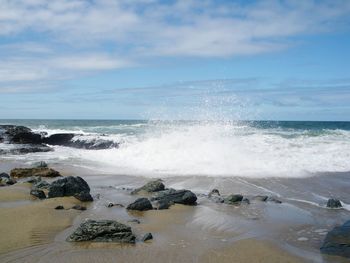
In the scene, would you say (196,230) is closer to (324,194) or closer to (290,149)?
(324,194)

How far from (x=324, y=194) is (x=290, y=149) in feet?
31.6

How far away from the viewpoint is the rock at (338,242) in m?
5.50

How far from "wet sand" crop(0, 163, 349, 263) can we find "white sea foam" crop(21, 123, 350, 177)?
491cm

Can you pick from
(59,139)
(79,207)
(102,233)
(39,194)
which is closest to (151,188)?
(79,207)

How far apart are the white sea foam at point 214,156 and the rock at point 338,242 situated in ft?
21.2

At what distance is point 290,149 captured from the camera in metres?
19.7

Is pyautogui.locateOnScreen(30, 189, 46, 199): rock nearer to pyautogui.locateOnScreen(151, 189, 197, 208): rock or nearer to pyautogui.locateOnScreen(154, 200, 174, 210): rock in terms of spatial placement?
pyautogui.locateOnScreen(151, 189, 197, 208): rock

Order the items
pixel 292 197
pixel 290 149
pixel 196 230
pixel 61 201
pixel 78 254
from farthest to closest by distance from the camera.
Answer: pixel 290 149 < pixel 292 197 < pixel 61 201 < pixel 196 230 < pixel 78 254

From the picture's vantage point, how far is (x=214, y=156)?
1598 centimetres

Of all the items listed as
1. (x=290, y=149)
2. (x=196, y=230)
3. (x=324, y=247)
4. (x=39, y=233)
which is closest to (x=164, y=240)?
(x=196, y=230)

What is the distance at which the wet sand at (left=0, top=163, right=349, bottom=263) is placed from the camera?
529 centimetres

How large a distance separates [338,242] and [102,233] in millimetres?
3364

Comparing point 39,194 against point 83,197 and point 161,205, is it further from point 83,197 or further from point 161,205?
point 161,205

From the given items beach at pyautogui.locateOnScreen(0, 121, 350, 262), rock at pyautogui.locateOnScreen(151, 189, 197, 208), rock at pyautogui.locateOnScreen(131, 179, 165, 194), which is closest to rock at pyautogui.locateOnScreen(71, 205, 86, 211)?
beach at pyautogui.locateOnScreen(0, 121, 350, 262)
